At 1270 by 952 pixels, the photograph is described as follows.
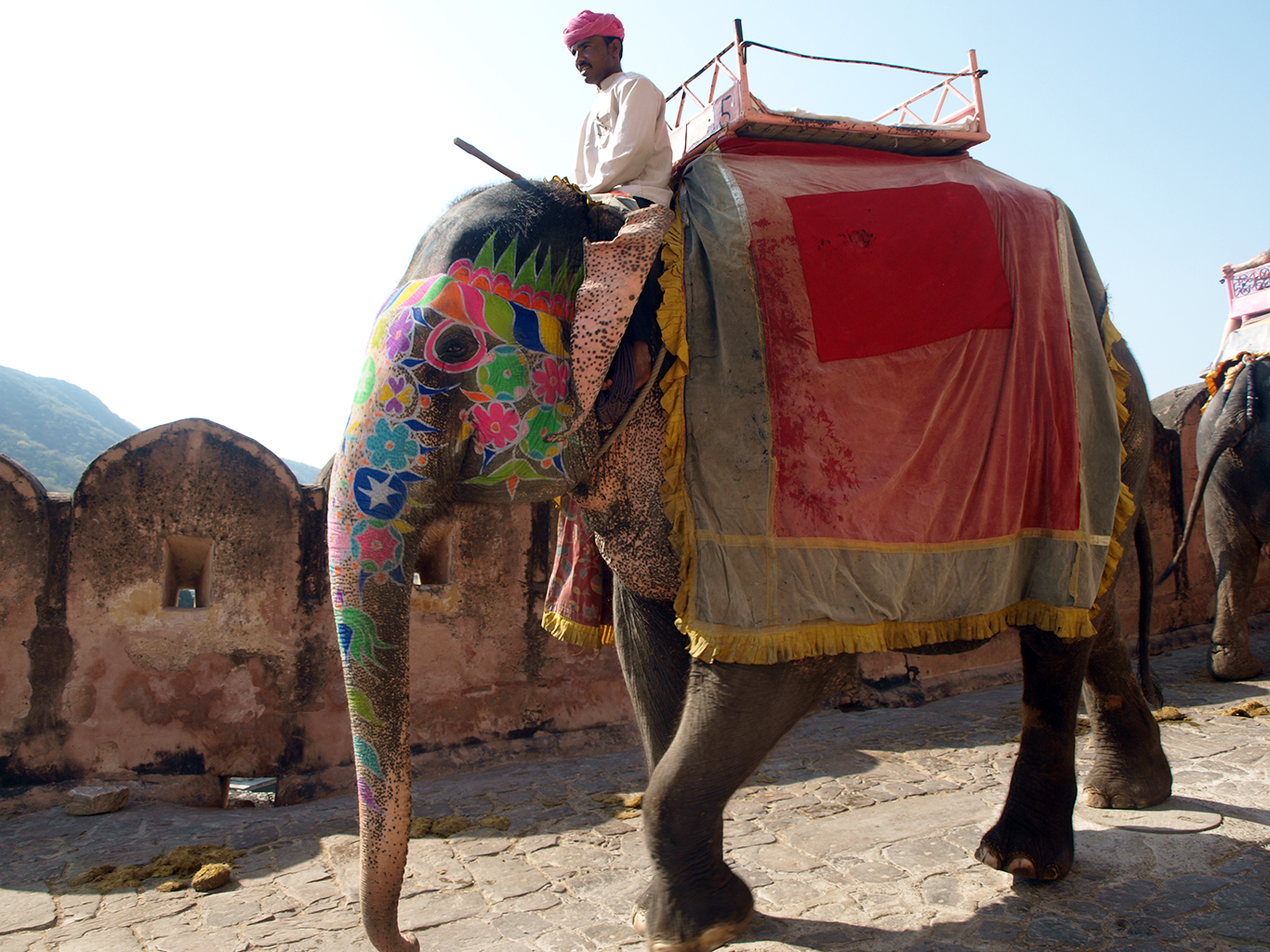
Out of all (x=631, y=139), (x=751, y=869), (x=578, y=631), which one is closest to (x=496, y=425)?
(x=631, y=139)

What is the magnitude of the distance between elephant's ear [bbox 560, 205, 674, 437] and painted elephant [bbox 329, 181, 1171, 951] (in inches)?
0.6

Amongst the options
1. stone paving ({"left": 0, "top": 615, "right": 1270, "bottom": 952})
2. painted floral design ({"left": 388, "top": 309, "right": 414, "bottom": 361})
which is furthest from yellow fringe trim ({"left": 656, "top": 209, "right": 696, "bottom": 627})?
stone paving ({"left": 0, "top": 615, "right": 1270, "bottom": 952})

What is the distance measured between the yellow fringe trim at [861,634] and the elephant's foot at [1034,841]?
0.66 metres

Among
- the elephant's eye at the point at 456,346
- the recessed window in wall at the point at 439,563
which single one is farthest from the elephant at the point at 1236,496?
the elephant's eye at the point at 456,346

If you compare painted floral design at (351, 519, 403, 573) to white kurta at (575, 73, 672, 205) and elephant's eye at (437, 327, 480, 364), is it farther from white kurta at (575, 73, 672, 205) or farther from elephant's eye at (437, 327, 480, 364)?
white kurta at (575, 73, 672, 205)

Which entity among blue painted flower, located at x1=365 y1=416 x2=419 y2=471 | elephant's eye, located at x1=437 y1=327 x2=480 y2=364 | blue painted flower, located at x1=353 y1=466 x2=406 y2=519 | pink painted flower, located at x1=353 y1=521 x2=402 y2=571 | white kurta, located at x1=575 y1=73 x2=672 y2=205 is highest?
white kurta, located at x1=575 y1=73 x2=672 y2=205

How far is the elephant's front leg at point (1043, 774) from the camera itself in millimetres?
2846

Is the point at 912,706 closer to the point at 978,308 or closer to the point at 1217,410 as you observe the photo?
the point at 1217,410

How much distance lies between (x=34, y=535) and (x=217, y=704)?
111 centimetres

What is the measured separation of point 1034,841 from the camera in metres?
2.84

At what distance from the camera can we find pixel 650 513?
2275 mm

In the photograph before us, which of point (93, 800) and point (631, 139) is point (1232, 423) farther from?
point (93, 800)

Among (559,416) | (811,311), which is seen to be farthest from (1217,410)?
(559,416)

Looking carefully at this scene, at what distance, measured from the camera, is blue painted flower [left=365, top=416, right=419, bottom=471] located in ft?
6.63
